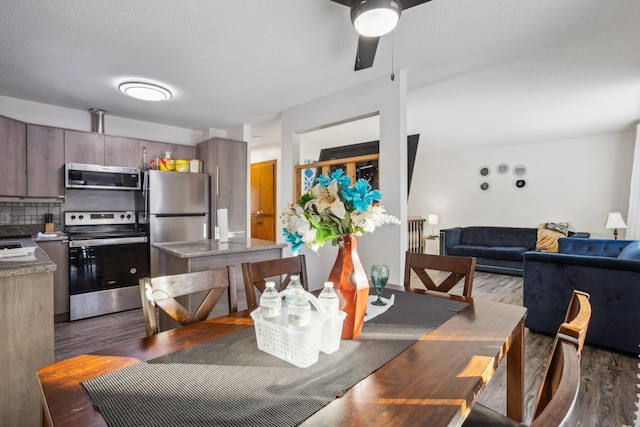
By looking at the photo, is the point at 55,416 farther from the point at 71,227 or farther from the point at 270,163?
the point at 270,163

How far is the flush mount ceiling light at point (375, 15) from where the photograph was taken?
1.54m

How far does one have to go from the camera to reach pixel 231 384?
782mm

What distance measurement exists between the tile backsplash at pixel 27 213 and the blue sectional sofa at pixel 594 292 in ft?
17.0

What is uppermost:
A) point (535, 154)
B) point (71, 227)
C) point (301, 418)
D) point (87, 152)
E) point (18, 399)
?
point (535, 154)

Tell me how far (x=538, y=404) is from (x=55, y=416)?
40.9 inches

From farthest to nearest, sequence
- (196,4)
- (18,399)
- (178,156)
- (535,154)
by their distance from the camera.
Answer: (535,154), (178,156), (196,4), (18,399)

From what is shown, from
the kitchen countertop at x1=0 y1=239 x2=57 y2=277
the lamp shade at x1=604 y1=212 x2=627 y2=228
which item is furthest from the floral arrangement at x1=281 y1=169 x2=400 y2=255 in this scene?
the lamp shade at x1=604 y1=212 x2=627 y2=228

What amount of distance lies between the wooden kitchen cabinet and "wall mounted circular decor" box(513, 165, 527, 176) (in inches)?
291

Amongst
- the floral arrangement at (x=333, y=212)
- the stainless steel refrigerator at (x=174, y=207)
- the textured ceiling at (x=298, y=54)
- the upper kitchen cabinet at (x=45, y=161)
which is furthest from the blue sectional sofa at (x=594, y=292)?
the upper kitchen cabinet at (x=45, y=161)

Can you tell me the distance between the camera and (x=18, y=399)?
1521 millimetres

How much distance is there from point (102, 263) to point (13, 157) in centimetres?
136

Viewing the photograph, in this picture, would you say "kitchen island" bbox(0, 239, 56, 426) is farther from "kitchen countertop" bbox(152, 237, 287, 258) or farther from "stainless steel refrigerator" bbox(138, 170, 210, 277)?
"stainless steel refrigerator" bbox(138, 170, 210, 277)

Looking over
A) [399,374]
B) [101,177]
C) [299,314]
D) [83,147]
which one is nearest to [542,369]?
[399,374]

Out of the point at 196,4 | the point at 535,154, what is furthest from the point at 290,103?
the point at 535,154
